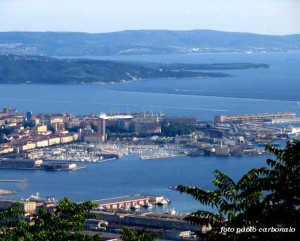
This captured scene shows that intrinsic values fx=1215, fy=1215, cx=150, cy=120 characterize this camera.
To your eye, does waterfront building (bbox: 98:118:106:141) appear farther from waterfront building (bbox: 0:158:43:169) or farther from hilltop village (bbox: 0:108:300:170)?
waterfront building (bbox: 0:158:43:169)

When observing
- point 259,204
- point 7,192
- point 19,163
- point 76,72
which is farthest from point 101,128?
point 76,72

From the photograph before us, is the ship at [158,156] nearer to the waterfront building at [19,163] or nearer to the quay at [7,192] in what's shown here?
the waterfront building at [19,163]

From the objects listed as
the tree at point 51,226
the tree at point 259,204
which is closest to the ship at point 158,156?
the tree at point 51,226

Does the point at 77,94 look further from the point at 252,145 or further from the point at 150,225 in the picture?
the point at 150,225

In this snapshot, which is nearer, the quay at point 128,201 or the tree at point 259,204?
the tree at point 259,204

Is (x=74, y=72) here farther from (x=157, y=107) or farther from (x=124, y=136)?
(x=124, y=136)

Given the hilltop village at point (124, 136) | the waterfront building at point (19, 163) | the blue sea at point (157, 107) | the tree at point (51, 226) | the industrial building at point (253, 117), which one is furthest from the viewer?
the industrial building at point (253, 117)
